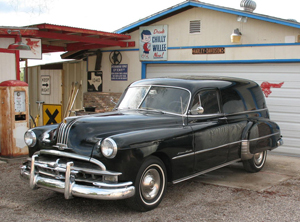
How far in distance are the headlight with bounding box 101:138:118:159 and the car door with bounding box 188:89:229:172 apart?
1.52m

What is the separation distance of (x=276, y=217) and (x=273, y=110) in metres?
5.11

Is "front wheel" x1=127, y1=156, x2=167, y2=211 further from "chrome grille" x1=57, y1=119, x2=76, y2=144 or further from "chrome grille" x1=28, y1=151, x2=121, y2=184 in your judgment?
"chrome grille" x1=57, y1=119, x2=76, y2=144

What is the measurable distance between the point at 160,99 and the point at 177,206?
5.47 feet

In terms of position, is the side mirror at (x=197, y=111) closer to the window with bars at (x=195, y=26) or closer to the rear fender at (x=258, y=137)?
the rear fender at (x=258, y=137)

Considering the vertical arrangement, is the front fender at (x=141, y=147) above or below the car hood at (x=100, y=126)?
below

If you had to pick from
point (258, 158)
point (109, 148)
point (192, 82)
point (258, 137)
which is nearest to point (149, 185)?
point (109, 148)

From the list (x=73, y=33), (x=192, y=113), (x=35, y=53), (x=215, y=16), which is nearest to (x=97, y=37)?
(x=73, y=33)

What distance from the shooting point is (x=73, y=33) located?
10.1 m

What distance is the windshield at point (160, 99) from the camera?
5730mm

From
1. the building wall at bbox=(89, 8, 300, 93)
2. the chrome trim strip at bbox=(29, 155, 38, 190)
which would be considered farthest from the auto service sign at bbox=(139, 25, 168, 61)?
the chrome trim strip at bbox=(29, 155, 38, 190)

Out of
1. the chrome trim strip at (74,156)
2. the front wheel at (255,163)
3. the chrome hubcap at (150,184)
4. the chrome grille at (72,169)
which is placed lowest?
the front wheel at (255,163)

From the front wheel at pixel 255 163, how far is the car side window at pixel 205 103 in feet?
4.68

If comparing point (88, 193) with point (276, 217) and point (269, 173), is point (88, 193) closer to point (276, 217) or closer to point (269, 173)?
point (276, 217)

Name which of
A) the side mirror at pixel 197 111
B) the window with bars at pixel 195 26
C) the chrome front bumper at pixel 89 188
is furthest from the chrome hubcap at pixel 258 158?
the window with bars at pixel 195 26
